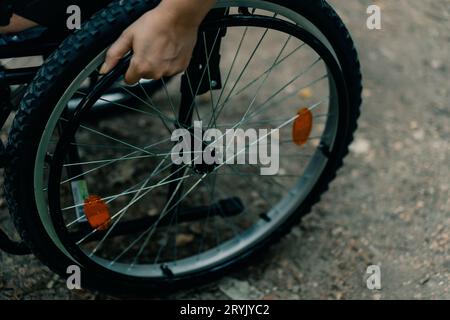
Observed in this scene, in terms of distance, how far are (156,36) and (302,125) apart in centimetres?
55

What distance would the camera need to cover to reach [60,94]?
1.32m

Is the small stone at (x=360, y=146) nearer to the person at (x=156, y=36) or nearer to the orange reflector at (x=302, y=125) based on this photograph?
the orange reflector at (x=302, y=125)

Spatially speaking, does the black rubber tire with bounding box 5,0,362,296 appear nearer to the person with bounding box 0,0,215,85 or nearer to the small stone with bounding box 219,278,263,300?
the person with bounding box 0,0,215,85

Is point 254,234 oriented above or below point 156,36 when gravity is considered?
below

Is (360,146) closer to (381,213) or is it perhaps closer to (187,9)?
(381,213)

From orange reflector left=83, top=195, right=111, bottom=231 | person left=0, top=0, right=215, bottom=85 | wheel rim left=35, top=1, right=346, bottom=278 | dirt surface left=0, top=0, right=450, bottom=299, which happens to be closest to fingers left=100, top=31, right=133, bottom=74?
person left=0, top=0, right=215, bottom=85

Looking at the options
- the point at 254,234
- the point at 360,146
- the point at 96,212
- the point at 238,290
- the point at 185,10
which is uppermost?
the point at 185,10

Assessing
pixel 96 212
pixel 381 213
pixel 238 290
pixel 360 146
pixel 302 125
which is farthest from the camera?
pixel 360 146

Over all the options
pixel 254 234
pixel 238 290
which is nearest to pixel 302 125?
pixel 254 234

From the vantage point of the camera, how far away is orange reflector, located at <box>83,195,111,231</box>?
60.0 inches

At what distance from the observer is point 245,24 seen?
1443 mm

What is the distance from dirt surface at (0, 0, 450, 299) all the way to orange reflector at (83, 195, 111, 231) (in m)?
0.33
